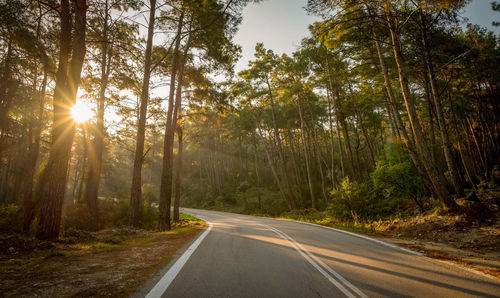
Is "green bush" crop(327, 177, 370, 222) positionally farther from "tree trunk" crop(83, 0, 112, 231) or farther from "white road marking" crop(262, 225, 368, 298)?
"tree trunk" crop(83, 0, 112, 231)

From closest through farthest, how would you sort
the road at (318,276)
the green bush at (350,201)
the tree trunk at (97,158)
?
the road at (318,276), the tree trunk at (97,158), the green bush at (350,201)

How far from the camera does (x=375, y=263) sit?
171 inches

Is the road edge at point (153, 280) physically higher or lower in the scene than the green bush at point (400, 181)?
lower

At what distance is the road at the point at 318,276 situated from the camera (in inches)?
116

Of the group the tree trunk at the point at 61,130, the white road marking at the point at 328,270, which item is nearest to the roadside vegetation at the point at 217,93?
the tree trunk at the point at 61,130

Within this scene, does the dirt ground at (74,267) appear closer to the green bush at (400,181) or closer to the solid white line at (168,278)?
the solid white line at (168,278)

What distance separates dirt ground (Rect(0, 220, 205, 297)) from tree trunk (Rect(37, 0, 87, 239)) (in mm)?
733

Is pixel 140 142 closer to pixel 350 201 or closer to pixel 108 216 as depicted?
pixel 108 216

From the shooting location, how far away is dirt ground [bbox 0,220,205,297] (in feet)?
9.02

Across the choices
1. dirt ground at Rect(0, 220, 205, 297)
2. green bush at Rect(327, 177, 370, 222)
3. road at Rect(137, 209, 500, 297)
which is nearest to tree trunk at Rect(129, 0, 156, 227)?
dirt ground at Rect(0, 220, 205, 297)

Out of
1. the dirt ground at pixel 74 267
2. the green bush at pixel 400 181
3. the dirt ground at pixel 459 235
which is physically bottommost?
the dirt ground at pixel 459 235

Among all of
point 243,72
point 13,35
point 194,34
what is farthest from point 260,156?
point 13,35

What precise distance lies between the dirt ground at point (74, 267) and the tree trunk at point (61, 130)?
2.41 ft

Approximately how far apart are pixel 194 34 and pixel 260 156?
123 ft
